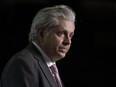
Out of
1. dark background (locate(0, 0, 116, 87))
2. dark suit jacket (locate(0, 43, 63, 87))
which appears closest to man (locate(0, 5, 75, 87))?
dark suit jacket (locate(0, 43, 63, 87))

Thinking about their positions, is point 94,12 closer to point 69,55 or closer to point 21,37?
point 69,55

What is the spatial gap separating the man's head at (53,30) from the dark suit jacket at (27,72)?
9 centimetres

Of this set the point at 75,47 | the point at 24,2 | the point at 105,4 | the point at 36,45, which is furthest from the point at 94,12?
the point at 36,45

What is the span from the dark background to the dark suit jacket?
2.54m

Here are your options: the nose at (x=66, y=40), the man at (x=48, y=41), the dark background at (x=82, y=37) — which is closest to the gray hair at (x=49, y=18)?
the man at (x=48, y=41)

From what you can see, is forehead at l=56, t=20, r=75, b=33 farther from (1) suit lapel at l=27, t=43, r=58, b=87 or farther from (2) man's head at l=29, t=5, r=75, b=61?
(1) suit lapel at l=27, t=43, r=58, b=87

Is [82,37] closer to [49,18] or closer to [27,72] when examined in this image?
[49,18]

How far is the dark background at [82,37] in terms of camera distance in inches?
199

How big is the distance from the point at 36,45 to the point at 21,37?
2.52 meters

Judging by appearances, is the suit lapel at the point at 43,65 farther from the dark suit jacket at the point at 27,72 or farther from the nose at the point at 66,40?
the nose at the point at 66,40

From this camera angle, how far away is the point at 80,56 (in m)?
5.15

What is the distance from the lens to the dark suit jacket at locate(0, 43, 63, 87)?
231cm

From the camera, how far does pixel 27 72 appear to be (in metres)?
2.34

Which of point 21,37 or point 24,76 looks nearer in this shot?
point 24,76
